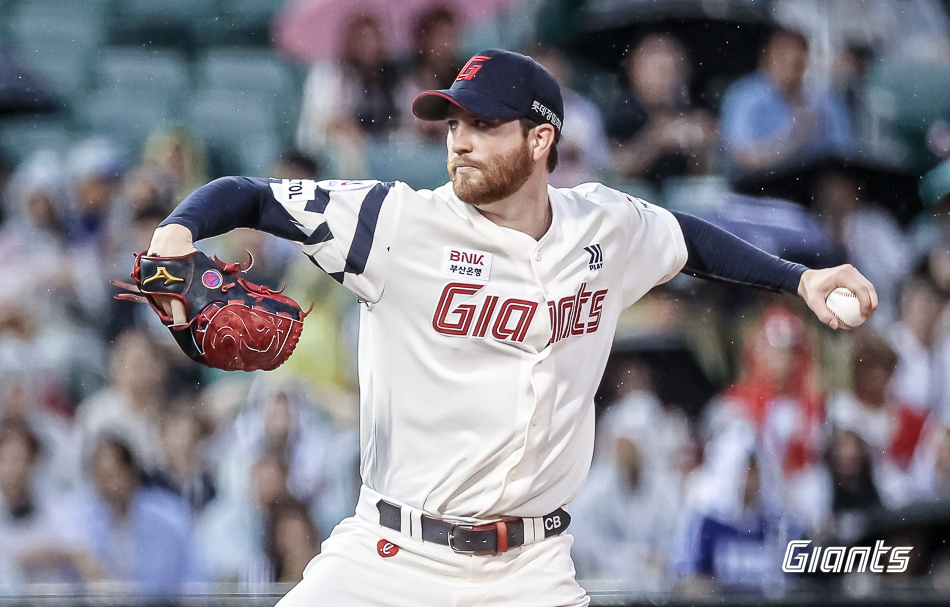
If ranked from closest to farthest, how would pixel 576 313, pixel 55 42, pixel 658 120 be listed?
1. pixel 576 313
2. pixel 55 42
3. pixel 658 120

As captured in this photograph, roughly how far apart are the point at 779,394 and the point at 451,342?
107 inches

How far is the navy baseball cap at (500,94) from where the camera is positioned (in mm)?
2613

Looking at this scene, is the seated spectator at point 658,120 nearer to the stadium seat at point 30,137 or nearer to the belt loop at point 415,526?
the stadium seat at point 30,137

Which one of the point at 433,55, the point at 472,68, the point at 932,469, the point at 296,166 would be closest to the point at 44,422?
the point at 296,166

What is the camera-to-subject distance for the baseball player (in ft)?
8.21

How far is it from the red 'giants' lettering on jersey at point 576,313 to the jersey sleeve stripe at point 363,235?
0.47 m

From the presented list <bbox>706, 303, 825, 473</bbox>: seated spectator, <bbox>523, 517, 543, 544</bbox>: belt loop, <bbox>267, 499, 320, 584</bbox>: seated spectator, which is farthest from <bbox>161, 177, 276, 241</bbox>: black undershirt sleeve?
<bbox>706, 303, 825, 473</bbox>: seated spectator

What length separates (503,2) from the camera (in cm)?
499

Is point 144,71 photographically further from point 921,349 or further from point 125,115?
point 921,349

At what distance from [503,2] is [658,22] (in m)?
0.74

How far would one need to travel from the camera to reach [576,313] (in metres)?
2.69

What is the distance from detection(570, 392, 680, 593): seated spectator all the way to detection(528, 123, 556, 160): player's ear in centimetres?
229

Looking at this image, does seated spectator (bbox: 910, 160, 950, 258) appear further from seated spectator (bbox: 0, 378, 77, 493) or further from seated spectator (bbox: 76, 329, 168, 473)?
seated spectator (bbox: 0, 378, 77, 493)

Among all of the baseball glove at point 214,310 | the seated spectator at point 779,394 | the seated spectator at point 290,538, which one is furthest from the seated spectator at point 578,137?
the baseball glove at point 214,310
